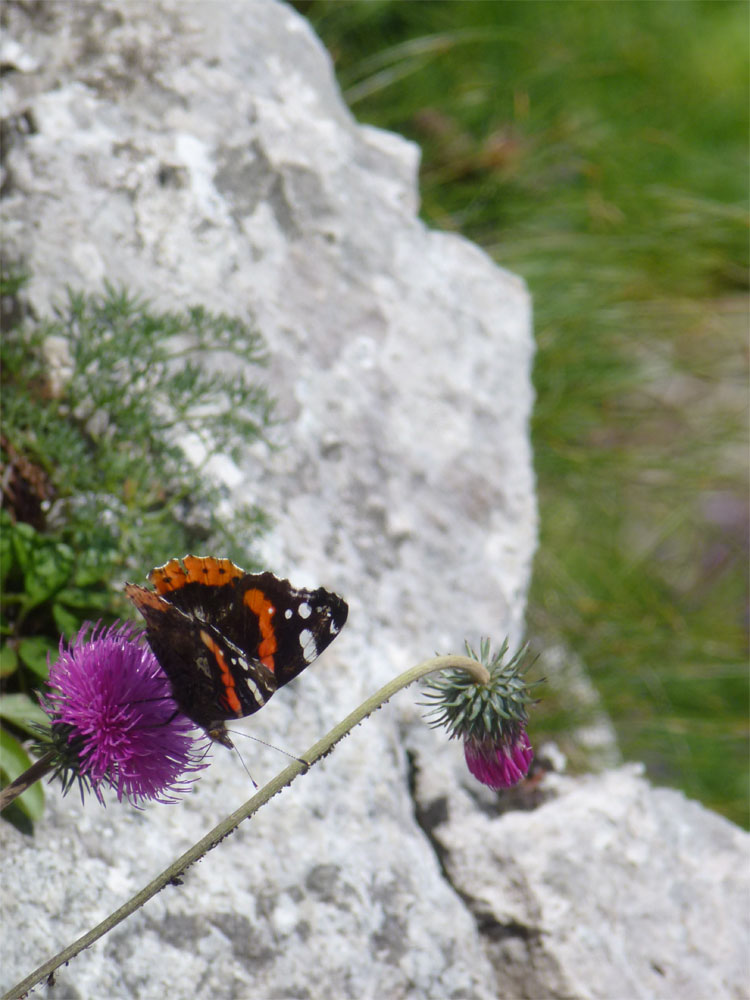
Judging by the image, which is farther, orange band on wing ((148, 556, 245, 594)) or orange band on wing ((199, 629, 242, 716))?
orange band on wing ((148, 556, 245, 594))

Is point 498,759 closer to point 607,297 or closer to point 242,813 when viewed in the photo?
point 242,813

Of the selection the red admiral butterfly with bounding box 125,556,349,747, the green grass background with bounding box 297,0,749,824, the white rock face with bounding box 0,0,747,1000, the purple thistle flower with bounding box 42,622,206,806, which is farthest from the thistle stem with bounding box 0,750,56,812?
the green grass background with bounding box 297,0,749,824

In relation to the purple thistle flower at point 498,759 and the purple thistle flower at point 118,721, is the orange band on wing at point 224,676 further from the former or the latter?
the purple thistle flower at point 498,759

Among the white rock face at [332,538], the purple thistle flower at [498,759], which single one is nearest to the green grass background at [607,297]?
the white rock face at [332,538]


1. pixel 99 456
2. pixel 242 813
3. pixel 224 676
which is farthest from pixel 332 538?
pixel 242 813

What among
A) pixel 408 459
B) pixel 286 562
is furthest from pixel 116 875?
pixel 408 459

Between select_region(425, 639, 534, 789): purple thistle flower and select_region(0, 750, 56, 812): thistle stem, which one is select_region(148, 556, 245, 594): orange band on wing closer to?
select_region(0, 750, 56, 812): thistle stem

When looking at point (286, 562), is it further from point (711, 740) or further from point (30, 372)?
point (711, 740)
